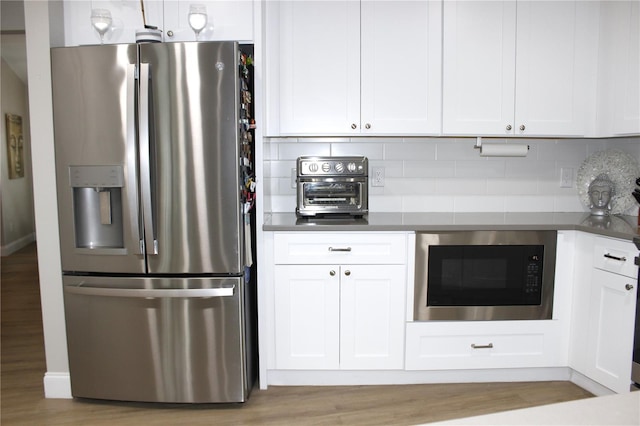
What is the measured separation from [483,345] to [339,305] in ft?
2.70

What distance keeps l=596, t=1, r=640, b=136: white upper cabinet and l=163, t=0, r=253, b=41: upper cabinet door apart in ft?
6.48

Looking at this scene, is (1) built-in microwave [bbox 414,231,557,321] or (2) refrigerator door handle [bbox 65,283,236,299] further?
(1) built-in microwave [bbox 414,231,557,321]

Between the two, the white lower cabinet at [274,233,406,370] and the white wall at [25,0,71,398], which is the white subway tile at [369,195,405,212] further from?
the white wall at [25,0,71,398]

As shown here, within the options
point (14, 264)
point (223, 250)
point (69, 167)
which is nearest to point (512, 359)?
point (223, 250)

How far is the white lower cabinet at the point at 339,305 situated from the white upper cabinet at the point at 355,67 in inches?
26.0

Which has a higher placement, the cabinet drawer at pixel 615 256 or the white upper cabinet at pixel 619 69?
the white upper cabinet at pixel 619 69

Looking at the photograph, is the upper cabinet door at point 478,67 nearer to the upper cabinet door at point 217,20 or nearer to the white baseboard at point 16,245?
the upper cabinet door at point 217,20

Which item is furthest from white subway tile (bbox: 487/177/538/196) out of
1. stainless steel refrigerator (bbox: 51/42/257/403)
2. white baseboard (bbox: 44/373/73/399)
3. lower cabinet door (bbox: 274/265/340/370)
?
white baseboard (bbox: 44/373/73/399)

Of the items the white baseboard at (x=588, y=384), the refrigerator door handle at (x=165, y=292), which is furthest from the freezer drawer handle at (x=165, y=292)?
the white baseboard at (x=588, y=384)

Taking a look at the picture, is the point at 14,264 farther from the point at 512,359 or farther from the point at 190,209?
the point at 512,359

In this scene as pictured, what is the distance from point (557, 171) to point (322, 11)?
1813mm

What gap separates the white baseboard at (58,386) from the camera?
8.42 feet

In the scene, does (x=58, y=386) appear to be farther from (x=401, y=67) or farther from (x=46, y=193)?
(x=401, y=67)

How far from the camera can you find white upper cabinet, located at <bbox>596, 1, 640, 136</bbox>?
256 cm
